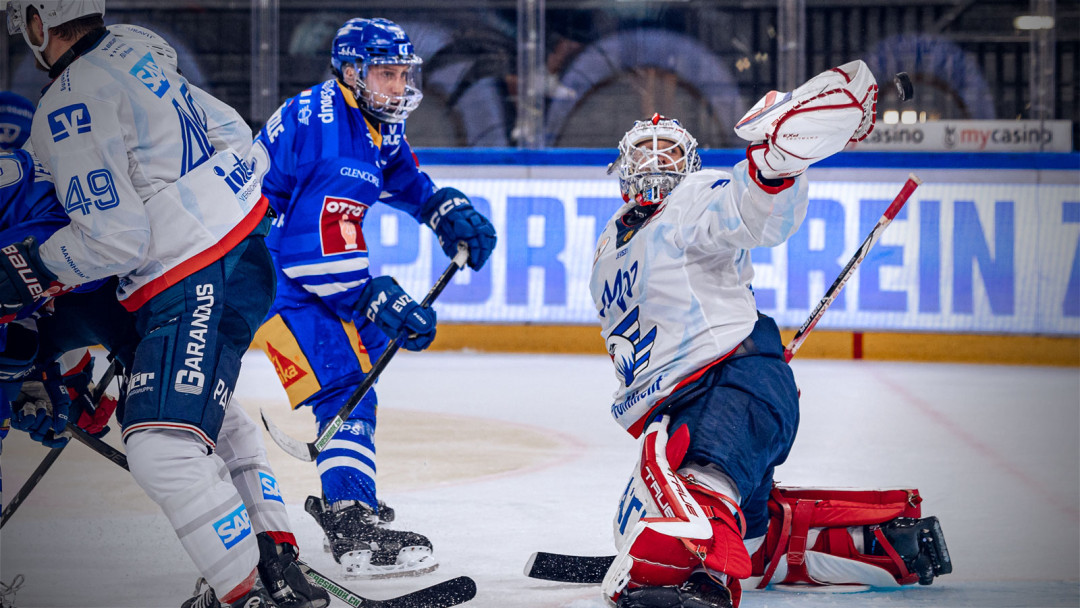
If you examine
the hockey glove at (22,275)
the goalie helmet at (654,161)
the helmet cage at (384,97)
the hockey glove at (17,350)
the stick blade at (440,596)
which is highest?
the helmet cage at (384,97)

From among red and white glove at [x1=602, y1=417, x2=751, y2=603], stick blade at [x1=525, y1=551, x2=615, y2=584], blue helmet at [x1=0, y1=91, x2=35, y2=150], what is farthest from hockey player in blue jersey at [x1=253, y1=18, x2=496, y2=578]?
red and white glove at [x1=602, y1=417, x2=751, y2=603]

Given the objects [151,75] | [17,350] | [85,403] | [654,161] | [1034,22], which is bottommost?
[85,403]

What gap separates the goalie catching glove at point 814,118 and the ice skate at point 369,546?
4.17 feet

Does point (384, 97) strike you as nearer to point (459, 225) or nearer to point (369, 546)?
point (459, 225)

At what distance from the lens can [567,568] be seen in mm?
2557

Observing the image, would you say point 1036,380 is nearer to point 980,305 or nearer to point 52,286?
point 980,305

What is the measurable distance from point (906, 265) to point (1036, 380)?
949mm

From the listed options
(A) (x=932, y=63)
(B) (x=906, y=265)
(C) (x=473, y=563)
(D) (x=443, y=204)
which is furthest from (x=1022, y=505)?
(A) (x=932, y=63)

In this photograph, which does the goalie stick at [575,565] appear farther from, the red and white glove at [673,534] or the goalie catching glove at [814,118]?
the goalie catching glove at [814,118]

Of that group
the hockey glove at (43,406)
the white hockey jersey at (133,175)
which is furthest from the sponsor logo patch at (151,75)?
the hockey glove at (43,406)

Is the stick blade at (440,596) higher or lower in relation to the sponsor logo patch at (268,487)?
lower

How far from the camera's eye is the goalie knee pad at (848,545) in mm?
2467

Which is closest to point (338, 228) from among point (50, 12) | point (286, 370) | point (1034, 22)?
point (286, 370)

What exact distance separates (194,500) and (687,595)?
884mm
